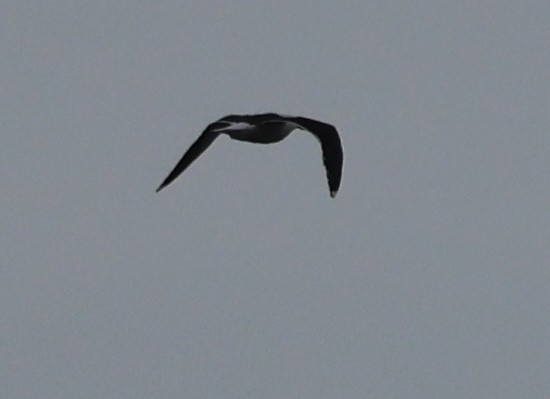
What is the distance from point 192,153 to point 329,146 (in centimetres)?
676

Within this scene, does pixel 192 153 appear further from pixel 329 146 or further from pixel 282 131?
pixel 329 146

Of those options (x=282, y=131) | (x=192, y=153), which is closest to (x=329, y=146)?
(x=282, y=131)

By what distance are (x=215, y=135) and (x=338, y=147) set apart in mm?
6379

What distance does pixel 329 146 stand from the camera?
44219 mm

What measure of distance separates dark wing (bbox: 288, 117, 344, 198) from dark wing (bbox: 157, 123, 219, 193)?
501cm

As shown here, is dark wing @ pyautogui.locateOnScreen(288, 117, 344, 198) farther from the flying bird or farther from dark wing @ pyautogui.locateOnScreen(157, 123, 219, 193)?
dark wing @ pyautogui.locateOnScreen(157, 123, 219, 193)

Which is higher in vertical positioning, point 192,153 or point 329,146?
point 329,146

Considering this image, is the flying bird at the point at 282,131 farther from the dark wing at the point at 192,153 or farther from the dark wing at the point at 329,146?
the dark wing at the point at 192,153

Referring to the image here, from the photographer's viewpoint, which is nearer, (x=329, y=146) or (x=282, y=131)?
(x=329, y=146)

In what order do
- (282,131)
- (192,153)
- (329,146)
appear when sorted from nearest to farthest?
(329,146) < (282,131) < (192,153)

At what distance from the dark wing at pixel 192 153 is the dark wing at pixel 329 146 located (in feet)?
16.4

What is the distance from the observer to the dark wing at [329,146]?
143ft

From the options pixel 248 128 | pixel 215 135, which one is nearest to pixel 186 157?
pixel 215 135

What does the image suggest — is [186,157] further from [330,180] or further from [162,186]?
[330,180]
